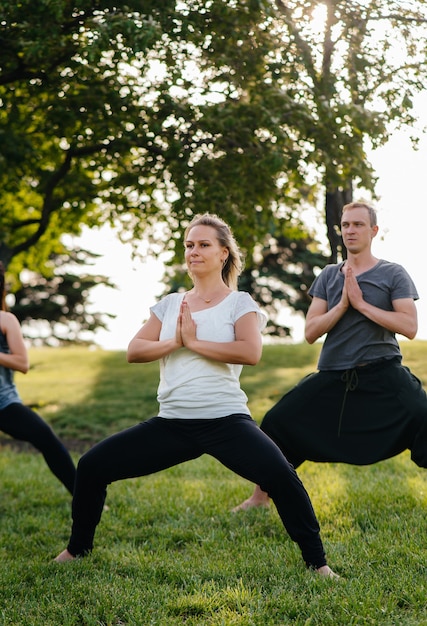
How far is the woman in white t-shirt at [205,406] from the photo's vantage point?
472 cm

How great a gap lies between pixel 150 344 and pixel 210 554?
1.78 metres

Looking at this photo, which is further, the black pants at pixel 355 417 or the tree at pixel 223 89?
the tree at pixel 223 89

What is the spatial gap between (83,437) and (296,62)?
22.9 ft

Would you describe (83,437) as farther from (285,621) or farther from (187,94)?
(285,621)

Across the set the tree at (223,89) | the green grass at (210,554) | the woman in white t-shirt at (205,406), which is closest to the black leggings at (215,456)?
the woman in white t-shirt at (205,406)

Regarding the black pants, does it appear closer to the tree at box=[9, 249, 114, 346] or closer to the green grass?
the green grass

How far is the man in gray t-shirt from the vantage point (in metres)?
5.55

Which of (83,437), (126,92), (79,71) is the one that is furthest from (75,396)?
(79,71)

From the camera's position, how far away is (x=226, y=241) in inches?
203

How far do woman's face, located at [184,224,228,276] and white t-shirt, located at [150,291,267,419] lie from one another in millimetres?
260

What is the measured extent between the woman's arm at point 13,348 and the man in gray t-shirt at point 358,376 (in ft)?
7.36

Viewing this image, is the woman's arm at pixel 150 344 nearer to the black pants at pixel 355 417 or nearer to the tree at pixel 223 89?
the black pants at pixel 355 417

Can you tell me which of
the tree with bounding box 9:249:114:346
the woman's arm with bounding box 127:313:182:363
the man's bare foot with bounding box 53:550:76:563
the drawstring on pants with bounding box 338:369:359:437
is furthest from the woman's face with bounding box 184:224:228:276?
the tree with bounding box 9:249:114:346

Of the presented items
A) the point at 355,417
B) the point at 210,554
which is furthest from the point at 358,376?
the point at 210,554
